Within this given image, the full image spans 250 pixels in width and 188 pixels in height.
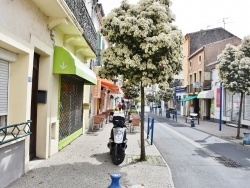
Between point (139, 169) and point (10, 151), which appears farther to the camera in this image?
point (139, 169)

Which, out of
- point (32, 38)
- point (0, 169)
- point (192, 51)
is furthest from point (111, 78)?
point (192, 51)

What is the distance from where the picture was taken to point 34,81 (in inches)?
311

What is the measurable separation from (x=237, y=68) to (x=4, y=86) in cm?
1193

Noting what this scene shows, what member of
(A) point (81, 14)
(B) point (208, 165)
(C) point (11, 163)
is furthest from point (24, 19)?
(B) point (208, 165)

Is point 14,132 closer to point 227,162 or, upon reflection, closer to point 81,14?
point 81,14

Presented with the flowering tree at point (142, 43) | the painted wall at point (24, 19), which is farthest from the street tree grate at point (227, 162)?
the painted wall at point (24, 19)

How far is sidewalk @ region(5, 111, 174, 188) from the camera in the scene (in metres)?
6.04

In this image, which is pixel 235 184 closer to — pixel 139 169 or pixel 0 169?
pixel 139 169

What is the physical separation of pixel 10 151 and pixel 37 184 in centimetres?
86

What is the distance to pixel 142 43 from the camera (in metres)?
7.96

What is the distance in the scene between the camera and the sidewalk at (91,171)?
19.8 feet

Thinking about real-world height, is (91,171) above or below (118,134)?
below

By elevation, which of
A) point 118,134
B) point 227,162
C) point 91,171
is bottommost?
point 227,162

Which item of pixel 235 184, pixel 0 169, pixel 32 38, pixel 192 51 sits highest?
pixel 192 51
